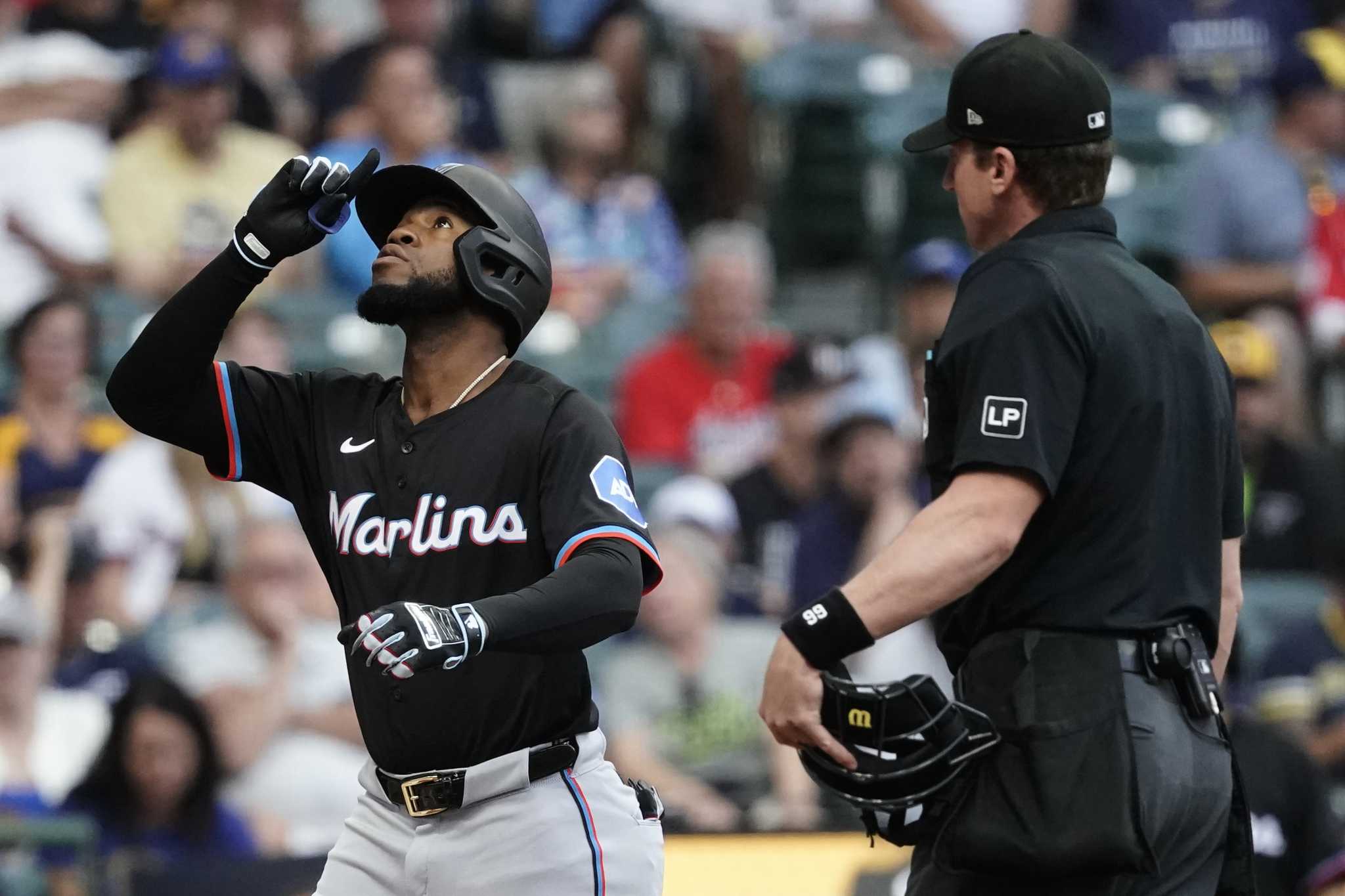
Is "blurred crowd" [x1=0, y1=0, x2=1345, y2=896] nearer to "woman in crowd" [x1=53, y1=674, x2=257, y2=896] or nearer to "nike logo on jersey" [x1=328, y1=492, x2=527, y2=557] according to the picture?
"woman in crowd" [x1=53, y1=674, x2=257, y2=896]

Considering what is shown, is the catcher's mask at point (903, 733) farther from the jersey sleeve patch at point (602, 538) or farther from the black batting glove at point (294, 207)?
the black batting glove at point (294, 207)

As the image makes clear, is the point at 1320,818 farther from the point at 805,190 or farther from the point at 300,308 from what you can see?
the point at 805,190

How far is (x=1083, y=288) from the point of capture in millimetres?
3322

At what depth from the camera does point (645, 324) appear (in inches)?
339

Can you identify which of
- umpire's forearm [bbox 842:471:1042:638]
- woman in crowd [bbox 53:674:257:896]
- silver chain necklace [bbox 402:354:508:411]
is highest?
silver chain necklace [bbox 402:354:508:411]

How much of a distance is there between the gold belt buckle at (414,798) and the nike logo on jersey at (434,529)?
37 cm

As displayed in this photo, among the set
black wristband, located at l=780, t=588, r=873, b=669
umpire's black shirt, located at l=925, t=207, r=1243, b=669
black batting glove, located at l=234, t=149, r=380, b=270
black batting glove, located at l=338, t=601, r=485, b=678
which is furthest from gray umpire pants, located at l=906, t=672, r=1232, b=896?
black batting glove, located at l=234, t=149, r=380, b=270

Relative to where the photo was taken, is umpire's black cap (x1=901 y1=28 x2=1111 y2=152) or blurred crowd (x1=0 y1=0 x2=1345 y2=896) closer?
umpire's black cap (x1=901 y1=28 x2=1111 y2=152)

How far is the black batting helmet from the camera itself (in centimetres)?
343

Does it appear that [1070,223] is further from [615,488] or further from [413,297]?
[413,297]

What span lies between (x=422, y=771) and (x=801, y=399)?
15.1 feet

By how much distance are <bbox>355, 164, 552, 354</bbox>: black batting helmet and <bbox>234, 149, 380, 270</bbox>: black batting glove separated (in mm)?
90

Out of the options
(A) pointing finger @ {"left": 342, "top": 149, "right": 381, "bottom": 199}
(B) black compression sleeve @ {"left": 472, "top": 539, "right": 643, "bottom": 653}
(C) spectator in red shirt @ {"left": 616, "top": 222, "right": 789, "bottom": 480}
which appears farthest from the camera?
(C) spectator in red shirt @ {"left": 616, "top": 222, "right": 789, "bottom": 480}

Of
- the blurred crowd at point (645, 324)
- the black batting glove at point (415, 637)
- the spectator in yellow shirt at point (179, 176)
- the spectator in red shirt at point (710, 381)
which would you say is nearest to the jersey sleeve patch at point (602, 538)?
the black batting glove at point (415, 637)
